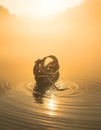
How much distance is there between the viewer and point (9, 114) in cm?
2605

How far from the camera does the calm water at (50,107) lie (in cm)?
2378

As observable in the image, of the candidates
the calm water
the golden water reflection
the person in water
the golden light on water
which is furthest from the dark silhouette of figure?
the golden light on water

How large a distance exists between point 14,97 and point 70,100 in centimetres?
546

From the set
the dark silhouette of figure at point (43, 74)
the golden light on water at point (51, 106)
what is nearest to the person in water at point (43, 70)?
the dark silhouette of figure at point (43, 74)

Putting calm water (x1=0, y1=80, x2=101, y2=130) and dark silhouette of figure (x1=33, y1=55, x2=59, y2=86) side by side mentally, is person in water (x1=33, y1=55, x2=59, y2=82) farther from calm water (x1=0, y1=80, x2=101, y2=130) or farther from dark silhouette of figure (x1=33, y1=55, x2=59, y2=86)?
calm water (x1=0, y1=80, x2=101, y2=130)

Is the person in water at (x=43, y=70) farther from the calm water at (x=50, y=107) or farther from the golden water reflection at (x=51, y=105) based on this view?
the golden water reflection at (x=51, y=105)

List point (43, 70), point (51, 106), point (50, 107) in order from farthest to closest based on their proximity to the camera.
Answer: point (43, 70), point (51, 106), point (50, 107)

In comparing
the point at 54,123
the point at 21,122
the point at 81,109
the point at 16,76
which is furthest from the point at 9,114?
the point at 16,76

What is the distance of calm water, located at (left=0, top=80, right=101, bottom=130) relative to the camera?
2378 cm

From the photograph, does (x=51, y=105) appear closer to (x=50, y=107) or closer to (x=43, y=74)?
(x=50, y=107)

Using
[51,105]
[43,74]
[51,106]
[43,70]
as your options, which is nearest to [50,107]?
[51,106]

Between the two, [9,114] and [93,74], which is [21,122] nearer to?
[9,114]

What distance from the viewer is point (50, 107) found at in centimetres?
2752

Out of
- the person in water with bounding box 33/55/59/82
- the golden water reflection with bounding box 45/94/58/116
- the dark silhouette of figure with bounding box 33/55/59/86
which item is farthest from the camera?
the person in water with bounding box 33/55/59/82
